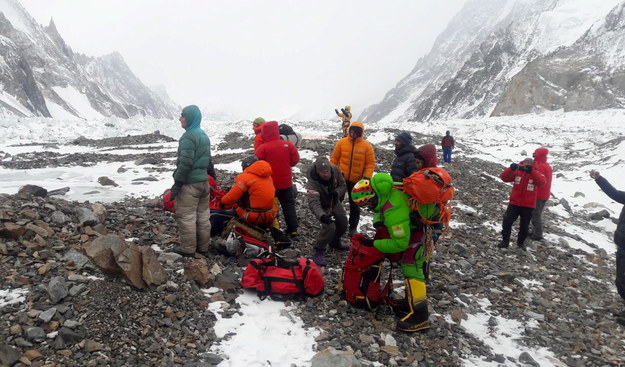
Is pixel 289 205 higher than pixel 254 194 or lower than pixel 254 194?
lower

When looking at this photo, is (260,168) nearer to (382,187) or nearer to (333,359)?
(382,187)

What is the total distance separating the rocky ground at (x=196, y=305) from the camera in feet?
13.0

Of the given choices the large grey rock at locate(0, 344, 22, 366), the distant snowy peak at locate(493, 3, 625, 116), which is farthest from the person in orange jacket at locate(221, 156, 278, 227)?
the distant snowy peak at locate(493, 3, 625, 116)

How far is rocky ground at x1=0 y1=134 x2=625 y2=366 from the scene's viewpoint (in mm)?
3961

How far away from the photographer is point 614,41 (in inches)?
2329

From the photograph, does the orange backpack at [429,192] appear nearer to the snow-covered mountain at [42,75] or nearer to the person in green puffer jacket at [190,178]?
the person in green puffer jacket at [190,178]

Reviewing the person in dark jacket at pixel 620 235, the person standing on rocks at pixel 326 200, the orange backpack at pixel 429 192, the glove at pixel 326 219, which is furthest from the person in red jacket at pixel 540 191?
the glove at pixel 326 219

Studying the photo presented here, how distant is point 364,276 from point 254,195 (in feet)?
7.93

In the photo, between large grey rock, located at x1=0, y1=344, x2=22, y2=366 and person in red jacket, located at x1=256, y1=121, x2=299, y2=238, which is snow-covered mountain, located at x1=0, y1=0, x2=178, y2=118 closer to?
person in red jacket, located at x1=256, y1=121, x2=299, y2=238

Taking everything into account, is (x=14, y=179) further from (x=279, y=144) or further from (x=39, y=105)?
(x=39, y=105)

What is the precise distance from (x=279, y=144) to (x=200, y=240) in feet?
7.56

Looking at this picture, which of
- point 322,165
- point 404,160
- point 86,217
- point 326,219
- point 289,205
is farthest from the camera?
point 404,160

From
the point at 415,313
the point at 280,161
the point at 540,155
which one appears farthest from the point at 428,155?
the point at 540,155

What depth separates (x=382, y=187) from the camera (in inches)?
201
